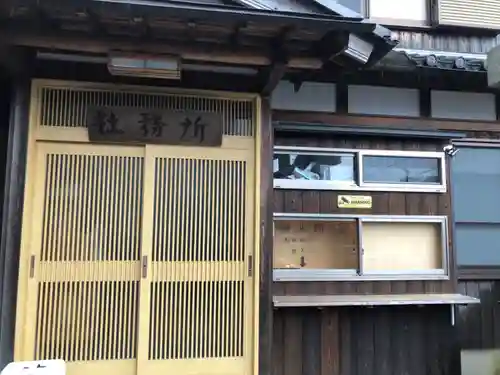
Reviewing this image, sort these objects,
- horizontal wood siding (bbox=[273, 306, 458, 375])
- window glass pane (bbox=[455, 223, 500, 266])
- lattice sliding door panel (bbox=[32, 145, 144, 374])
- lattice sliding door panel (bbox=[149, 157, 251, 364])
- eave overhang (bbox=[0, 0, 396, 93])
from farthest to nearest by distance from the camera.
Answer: window glass pane (bbox=[455, 223, 500, 266]), horizontal wood siding (bbox=[273, 306, 458, 375]), lattice sliding door panel (bbox=[149, 157, 251, 364]), lattice sliding door panel (bbox=[32, 145, 144, 374]), eave overhang (bbox=[0, 0, 396, 93])

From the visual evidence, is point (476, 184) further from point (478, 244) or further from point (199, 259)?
point (199, 259)

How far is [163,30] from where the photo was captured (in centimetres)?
359

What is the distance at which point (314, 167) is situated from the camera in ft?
16.0

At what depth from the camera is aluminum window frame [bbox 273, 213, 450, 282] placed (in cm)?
471

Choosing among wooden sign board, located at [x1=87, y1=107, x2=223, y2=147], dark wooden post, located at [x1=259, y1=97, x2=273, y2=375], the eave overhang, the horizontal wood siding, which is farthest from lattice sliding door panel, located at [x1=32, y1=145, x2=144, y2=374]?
the horizontal wood siding

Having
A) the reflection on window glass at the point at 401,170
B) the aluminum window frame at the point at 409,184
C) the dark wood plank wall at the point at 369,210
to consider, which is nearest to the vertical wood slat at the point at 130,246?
the dark wood plank wall at the point at 369,210

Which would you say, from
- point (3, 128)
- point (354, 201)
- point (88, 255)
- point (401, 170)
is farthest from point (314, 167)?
point (3, 128)

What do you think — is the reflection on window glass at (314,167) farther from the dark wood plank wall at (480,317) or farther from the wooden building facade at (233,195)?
Answer: the dark wood plank wall at (480,317)

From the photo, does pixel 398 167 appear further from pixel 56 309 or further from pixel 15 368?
pixel 15 368

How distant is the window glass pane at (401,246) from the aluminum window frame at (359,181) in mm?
393

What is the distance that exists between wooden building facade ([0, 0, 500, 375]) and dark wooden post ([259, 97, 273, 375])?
0.02 m

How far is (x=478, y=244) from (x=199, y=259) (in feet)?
10.8

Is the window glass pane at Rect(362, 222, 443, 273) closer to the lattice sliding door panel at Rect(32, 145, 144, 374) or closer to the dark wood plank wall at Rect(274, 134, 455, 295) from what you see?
the dark wood plank wall at Rect(274, 134, 455, 295)

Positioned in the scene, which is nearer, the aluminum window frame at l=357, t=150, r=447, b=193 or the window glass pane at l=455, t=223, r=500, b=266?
the aluminum window frame at l=357, t=150, r=447, b=193
